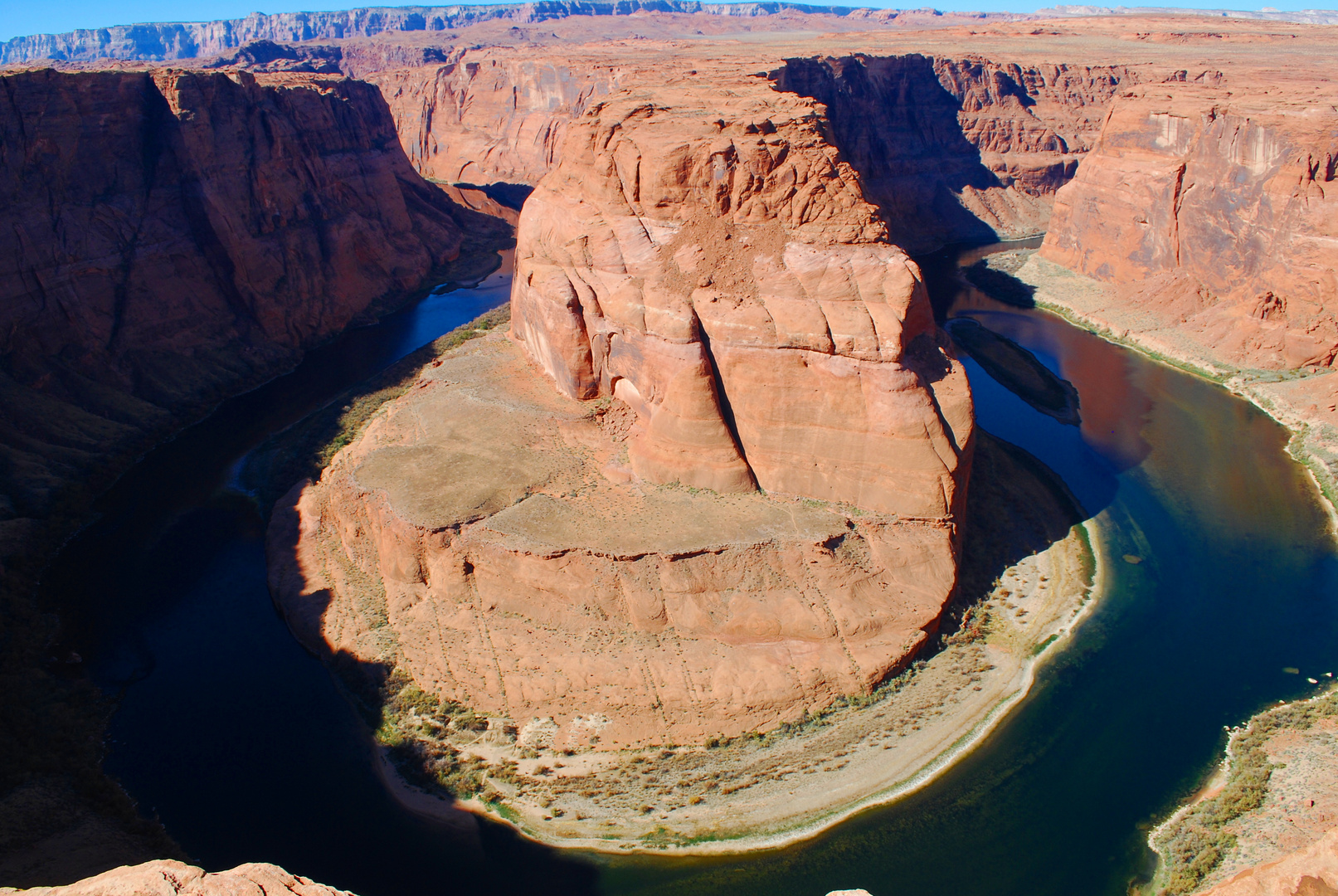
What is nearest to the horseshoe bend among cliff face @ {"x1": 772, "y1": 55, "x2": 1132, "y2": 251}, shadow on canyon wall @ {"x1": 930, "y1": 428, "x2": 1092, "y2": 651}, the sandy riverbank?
the sandy riverbank

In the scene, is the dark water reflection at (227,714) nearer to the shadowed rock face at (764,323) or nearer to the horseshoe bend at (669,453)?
the horseshoe bend at (669,453)

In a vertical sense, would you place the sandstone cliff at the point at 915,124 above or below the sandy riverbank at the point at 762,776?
above

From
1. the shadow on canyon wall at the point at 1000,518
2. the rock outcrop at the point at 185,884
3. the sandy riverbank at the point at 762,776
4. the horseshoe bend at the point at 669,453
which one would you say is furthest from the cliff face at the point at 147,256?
the shadow on canyon wall at the point at 1000,518

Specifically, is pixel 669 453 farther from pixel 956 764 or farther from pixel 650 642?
pixel 956 764

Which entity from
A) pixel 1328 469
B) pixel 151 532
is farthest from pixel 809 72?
pixel 151 532

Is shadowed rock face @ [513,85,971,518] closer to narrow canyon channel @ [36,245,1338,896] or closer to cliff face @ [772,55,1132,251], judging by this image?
narrow canyon channel @ [36,245,1338,896]

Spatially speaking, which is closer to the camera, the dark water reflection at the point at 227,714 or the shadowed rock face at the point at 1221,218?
the dark water reflection at the point at 227,714

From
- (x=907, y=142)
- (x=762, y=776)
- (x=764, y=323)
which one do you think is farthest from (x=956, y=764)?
(x=907, y=142)

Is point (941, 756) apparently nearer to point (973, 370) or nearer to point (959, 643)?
point (959, 643)
